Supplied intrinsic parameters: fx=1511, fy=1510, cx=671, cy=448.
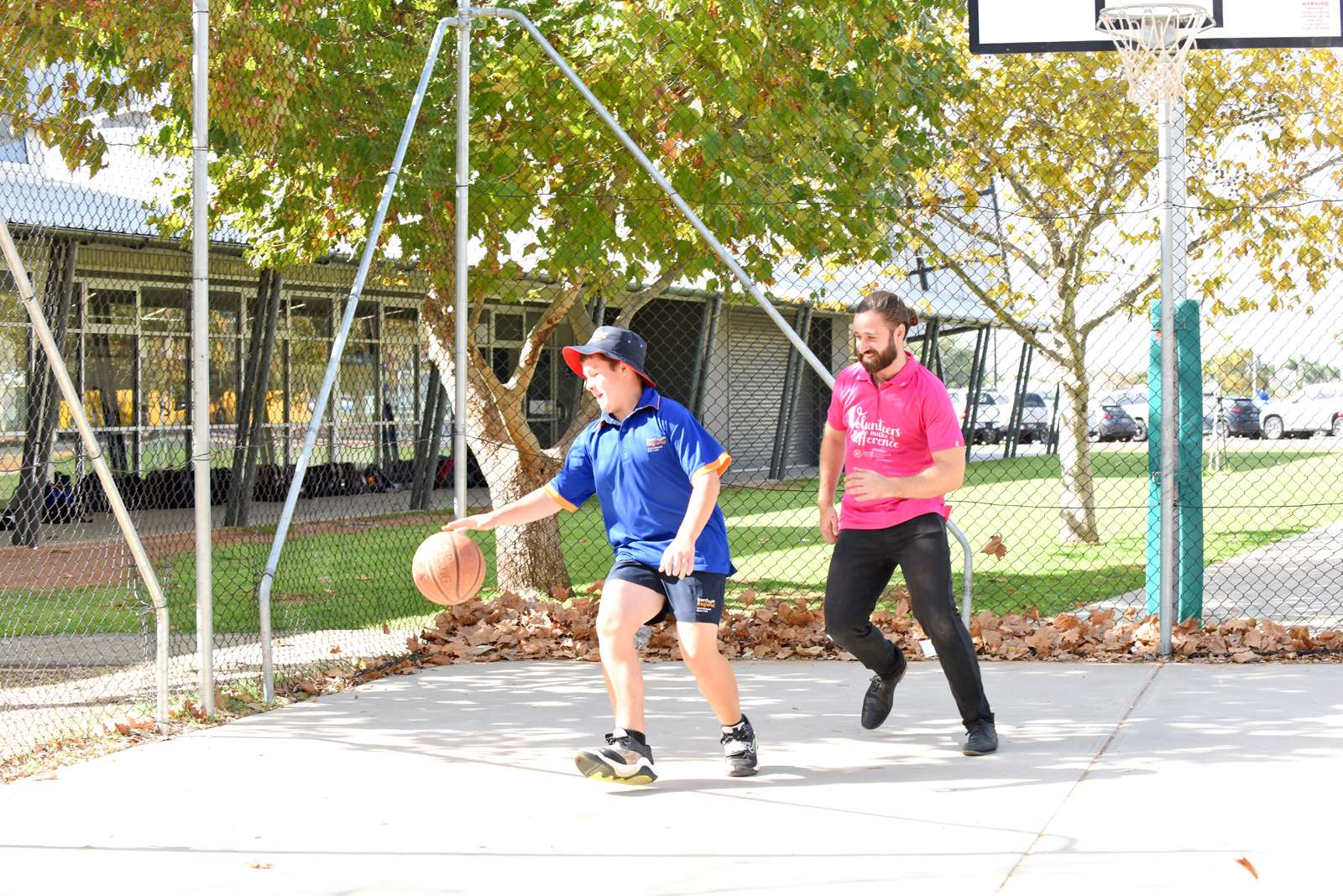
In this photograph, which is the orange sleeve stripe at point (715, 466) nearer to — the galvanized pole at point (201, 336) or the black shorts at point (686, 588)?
the black shorts at point (686, 588)

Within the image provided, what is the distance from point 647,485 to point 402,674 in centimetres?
307

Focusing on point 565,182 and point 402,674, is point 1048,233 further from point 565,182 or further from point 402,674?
point 402,674

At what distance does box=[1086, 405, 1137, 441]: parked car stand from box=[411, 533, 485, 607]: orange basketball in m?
32.9

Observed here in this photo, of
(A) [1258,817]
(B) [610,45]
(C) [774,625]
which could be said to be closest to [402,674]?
(C) [774,625]

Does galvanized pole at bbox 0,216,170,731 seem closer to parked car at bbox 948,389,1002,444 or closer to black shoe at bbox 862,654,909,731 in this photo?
black shoe at bbox 862,654,909,731

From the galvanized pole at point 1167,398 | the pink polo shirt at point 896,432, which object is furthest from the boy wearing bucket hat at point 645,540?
the galvanized pole at point 1167,398

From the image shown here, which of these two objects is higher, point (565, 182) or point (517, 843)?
point (565, 182)

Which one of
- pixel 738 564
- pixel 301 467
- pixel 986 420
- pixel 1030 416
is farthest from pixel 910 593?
pixel 1030 416

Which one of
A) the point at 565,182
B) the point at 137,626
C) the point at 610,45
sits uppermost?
the point at 610,45

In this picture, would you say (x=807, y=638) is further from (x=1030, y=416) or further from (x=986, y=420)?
(x=1030, y=416)

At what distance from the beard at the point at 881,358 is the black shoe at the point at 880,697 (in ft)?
4.15

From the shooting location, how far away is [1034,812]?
5.04m

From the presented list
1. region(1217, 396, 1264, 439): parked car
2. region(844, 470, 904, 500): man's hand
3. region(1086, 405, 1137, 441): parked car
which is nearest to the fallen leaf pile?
region(844, 470, 904, 500): man's hand

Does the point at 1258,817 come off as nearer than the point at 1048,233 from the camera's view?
Yes
